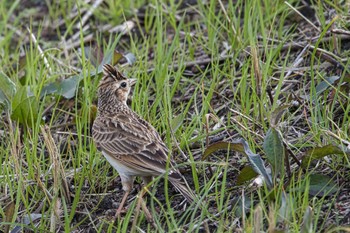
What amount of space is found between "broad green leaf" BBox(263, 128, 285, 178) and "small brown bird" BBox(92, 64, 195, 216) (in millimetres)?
568

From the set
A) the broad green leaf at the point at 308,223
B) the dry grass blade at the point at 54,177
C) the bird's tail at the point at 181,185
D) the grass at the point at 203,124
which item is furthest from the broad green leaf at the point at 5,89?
the broad green leaf at the point at 308,223

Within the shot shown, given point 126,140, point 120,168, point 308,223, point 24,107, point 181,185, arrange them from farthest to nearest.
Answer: point 24,107 < point 126,140 < point 120,168 < point 181,185 < point 308,223

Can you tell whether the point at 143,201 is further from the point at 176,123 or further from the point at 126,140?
the point at 176,123

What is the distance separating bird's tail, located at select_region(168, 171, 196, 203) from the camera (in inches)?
212

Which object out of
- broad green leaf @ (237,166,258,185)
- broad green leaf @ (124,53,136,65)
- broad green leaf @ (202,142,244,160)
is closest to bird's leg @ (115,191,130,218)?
broad green leaf @ (202,142,244,160)

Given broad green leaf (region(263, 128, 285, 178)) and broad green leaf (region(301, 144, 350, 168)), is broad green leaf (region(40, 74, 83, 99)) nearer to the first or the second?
broad green leaf (region(263, 128, 285, 178))

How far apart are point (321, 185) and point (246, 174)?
50 centimetres

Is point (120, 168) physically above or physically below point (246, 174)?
below

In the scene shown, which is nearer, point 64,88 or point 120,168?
point 120,168

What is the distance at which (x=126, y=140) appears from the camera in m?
5.99

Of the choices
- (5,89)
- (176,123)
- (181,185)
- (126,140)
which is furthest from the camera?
(5,89)

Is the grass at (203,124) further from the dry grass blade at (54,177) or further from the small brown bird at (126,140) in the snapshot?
the small brown bird at (126,140)

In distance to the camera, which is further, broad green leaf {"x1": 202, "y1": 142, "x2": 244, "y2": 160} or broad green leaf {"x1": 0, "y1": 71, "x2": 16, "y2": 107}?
broad green leaf {"x1": 0, "y1": 71, "x2": 16, "y2": 107}

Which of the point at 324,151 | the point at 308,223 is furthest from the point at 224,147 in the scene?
the point at 308,223
